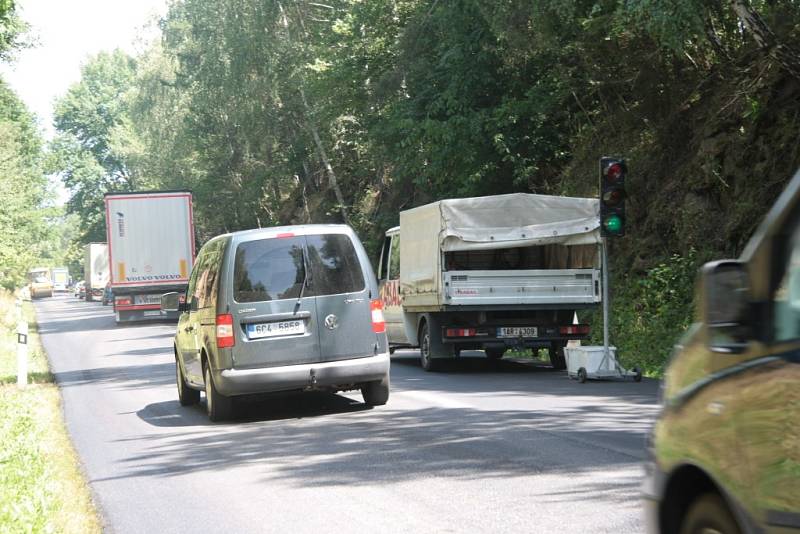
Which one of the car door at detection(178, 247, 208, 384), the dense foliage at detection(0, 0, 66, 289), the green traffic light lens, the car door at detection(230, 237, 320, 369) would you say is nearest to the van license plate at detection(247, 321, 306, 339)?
the car door at detection(230, 237, 320, 369)

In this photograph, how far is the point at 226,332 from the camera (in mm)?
12797

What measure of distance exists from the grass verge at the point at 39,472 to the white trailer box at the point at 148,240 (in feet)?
77.7

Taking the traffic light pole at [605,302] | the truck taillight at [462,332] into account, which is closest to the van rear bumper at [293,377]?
the traffic light pole at [605,302]

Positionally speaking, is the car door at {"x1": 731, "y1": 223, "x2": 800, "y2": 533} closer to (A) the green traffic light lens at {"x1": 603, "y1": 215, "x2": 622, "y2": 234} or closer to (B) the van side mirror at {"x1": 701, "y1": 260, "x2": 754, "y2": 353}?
(B) the van side mirror at {"x1": 701, "y1": 260, "x2": 754, "y2": 353}

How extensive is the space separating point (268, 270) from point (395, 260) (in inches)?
366

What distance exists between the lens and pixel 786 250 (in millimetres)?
3732

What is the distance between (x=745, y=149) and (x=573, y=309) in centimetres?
607

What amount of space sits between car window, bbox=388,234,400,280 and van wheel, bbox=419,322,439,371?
2040mm

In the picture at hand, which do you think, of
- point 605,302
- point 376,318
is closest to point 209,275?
point 376,318

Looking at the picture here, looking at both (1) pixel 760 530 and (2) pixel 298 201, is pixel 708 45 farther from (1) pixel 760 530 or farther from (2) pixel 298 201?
(2) pixel 298 201

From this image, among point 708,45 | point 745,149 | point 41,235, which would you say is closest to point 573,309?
point 745,149

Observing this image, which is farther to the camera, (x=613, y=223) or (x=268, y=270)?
(x=613, y=223)

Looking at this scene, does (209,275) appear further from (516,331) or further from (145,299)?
(145,299)

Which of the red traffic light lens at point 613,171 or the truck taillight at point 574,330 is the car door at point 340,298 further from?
the truck taillight at point 574,330
